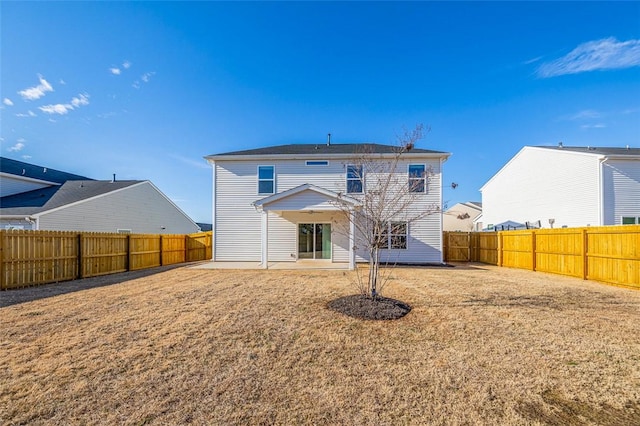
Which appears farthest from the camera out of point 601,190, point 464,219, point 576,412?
point 464,219

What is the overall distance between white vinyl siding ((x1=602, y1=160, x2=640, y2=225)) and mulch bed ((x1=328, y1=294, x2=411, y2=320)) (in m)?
14.6

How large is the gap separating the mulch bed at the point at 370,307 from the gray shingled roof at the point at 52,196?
17.5m

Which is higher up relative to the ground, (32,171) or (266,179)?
(32,171)

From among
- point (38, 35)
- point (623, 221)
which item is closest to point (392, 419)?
point (38, 35)

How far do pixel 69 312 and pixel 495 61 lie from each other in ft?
60.7

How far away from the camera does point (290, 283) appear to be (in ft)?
29.2

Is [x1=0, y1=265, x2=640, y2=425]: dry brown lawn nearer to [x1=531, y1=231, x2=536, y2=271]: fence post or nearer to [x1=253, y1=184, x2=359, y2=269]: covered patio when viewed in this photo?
[x1=531, y1=231, x2=536, y2=271]: fence post

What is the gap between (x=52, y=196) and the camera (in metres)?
17.2

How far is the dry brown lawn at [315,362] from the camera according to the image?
275 cm

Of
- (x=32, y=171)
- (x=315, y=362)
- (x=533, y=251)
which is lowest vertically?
(x=315, y=362)

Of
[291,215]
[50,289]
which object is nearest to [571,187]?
[291,215]

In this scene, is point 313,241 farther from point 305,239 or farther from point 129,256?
point 129,256

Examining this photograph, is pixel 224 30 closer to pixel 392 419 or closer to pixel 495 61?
pixel 495 61

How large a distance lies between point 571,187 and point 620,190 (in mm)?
1871
